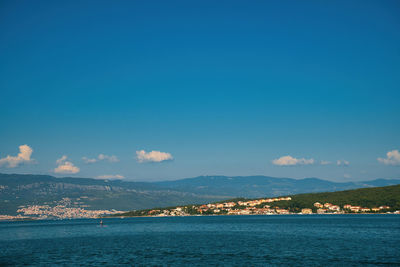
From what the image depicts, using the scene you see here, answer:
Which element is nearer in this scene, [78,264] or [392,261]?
[392,261]

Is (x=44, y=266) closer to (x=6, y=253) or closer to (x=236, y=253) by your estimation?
(x=6, y=253)

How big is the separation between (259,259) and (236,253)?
10.2m

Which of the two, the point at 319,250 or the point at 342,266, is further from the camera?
the point at 319,250

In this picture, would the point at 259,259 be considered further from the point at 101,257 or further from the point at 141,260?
the point at 101,257

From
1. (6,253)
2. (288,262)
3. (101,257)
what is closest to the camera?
(288,262)

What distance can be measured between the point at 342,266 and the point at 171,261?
30375 millimetres

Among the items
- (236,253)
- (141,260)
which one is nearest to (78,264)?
(141,260)

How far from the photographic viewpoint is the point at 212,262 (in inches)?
2699

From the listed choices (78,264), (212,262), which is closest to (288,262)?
(212,262)

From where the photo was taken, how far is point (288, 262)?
6656cm

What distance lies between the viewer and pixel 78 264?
230ft

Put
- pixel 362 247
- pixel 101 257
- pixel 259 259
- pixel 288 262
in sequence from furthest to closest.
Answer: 1. pixel 362 247
2. pixel 101 257
3. pixel 259 259
4. pixel 288 262

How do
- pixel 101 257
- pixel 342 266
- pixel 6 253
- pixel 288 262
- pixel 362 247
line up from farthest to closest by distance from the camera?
1. pixel 6 253
2. pixel 362 247
3. pixel 101 257
4. pixel 288 262
5. pixel 342 266

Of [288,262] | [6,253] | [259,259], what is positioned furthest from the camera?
[6,253]
